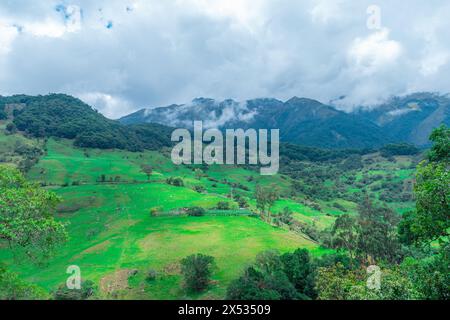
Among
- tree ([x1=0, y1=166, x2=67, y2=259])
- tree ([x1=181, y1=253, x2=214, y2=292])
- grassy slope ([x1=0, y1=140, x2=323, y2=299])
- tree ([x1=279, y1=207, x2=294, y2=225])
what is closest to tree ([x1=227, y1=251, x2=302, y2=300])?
grassy slope ([x1=0, y1=140, x2=323, y2=299])

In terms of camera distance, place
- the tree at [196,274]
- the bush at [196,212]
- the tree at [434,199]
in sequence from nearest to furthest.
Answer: the tree at [434,199] < the tree at [196,274] < the bush at [196,212]

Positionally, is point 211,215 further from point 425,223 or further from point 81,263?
point 425,223

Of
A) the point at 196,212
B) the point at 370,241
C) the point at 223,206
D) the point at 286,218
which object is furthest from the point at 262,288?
the point at 286,218

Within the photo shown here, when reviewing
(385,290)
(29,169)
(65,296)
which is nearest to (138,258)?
(65,296)

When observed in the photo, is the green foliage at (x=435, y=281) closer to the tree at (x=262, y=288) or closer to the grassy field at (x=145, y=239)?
the tree at (x=262, y=288)

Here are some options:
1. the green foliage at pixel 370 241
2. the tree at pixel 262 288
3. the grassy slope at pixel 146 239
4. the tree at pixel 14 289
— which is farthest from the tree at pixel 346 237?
the tree at pixel 14 289

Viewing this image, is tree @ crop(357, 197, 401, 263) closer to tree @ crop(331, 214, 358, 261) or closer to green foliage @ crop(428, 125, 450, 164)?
tree @ crop(331, 214, 358, 261)
